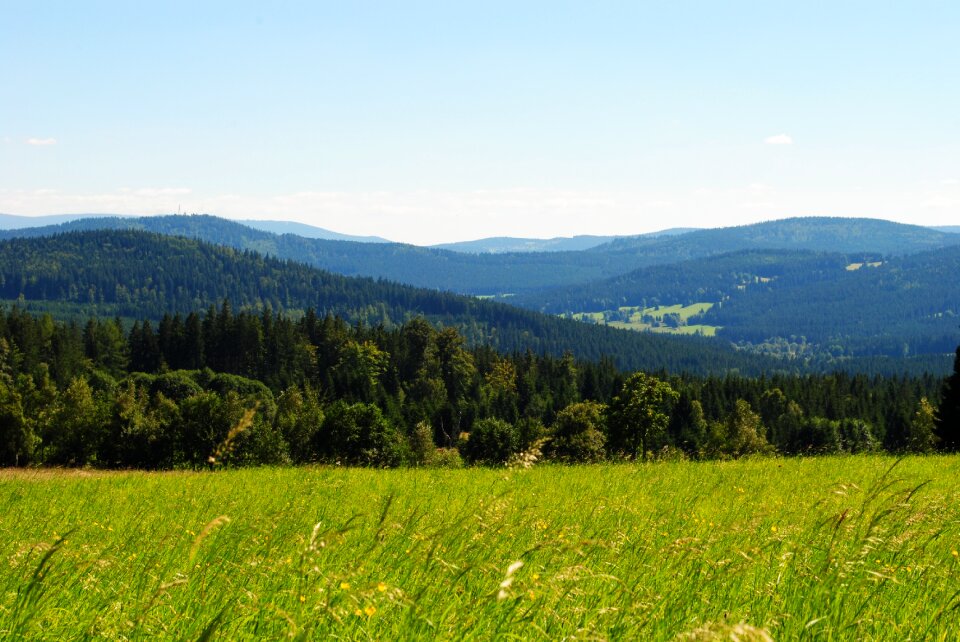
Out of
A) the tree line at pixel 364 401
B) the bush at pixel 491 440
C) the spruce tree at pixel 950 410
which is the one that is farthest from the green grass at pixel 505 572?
the bush at pixel 491 440

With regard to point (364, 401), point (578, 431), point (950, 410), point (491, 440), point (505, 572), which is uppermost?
point (505, 572)

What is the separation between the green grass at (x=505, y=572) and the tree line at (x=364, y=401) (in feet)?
160

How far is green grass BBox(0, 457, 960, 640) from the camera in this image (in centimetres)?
470

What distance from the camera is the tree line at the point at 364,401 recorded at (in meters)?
67.7

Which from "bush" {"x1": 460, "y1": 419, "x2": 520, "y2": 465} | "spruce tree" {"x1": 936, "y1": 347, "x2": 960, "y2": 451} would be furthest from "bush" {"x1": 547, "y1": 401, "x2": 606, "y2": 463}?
"spruce tree" {"x1": 936, "y1": 347, "x2": 960, "y2": 451}

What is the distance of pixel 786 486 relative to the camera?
15.1 meters

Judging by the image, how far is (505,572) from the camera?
232 inches

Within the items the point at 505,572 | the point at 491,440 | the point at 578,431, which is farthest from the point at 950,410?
the point at 505,572

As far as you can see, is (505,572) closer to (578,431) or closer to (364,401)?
(578,431)

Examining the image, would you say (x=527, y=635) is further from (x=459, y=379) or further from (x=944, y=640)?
(x=459, y=379)

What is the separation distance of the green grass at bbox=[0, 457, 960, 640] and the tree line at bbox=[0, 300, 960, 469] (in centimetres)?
4873

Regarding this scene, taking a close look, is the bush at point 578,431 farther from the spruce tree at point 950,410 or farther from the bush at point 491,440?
the spruce tree at point 950,410

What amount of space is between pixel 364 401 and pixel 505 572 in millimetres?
117734

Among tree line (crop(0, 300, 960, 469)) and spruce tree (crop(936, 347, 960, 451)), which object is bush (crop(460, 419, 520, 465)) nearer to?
tree line (crop(0, 300, 960, 469))
